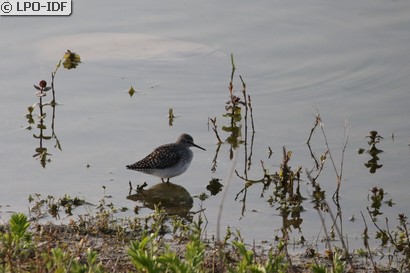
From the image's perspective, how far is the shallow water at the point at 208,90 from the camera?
35.3 feet

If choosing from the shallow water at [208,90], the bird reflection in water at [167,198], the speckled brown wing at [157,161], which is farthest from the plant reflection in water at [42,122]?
the bird reflection in water at [167,198]

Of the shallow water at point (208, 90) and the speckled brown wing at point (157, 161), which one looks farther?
the speckled brown wing at point (157, 161)

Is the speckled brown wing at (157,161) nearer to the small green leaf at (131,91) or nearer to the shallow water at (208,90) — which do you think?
the shallow water at (208,90)

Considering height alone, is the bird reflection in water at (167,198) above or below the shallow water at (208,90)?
below

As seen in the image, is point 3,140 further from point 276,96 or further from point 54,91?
point 276,96

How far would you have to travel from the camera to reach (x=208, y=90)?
13.0m

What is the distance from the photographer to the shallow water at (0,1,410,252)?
10.8 m

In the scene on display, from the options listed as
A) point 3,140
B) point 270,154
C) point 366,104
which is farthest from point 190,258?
point 366,104

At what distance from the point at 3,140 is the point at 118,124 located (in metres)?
1.41

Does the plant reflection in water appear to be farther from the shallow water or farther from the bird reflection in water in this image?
the bird reflection in water

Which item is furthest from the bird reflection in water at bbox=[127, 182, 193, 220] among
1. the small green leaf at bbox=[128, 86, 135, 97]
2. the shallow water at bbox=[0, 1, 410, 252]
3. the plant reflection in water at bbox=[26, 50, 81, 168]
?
the small green leaf at bbox=[128, 86, 135, 97]

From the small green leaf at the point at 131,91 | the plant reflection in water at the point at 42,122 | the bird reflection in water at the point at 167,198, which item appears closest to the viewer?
the bird reflection in water at the point at 167,198

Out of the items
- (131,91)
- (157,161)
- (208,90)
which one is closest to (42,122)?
(131,91)

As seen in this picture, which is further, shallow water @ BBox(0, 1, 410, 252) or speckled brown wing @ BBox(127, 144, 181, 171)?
speckled brown wing @ BBox(127, 144, 181, 171)
